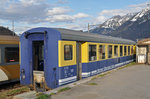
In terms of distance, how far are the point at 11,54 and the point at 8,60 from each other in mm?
412

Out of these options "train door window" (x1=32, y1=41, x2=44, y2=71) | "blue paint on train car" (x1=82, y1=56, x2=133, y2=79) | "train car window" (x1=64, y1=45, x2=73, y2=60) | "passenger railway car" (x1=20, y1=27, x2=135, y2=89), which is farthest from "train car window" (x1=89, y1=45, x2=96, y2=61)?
"train door window" (x1=32, y1=41, x2=44, y2=71)

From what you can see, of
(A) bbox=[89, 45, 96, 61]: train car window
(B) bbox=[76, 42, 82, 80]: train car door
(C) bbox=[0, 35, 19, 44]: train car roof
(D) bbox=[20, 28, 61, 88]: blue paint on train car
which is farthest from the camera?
(A) bbox=[89, 45, 96, 61]: train car window

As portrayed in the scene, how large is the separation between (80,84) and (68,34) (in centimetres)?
237

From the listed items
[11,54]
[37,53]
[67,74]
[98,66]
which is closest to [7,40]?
[11,54]

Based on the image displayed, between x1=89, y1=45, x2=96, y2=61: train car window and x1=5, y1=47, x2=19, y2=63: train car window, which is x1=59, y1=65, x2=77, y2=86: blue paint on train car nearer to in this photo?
x1=89, y1=45, x2=96, y2=61: train car window

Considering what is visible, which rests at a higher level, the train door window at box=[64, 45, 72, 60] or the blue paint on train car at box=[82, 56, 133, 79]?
the train door window at box=[64, 45, 72, 60]

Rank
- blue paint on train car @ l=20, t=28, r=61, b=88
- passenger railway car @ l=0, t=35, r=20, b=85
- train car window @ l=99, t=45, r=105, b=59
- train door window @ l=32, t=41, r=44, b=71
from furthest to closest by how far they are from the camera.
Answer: train car window @ l=99, t=45, r=105, b=59 → passenger railway car @ l=0, t=35, r=20, b=85 → train door window @ l=32, t=41, r=44, b=71 → blue paint on train car @ l=20, t=28, r=61, b=88

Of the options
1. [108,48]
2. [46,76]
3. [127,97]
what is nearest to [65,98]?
[46,76]

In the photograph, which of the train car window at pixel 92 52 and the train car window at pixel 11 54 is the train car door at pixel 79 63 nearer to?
the train car window at pixel 92 52

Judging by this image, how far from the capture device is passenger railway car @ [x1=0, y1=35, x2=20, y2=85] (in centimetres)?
950

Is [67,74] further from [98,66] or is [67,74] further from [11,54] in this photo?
[11,54]

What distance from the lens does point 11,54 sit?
10.1m

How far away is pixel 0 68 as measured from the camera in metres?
9.32

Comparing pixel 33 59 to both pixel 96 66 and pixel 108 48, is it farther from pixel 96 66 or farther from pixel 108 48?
pixel 108 48
